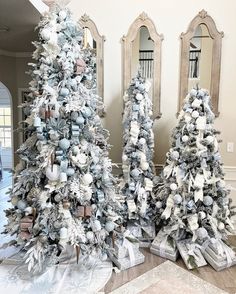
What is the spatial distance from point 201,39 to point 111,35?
3.41 ft

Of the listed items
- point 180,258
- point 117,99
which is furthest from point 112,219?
point 117,99

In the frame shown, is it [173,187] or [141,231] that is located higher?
[173,187]

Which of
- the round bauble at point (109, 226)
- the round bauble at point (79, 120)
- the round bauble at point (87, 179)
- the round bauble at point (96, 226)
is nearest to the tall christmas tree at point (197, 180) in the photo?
the round bauble at point (109, 226)

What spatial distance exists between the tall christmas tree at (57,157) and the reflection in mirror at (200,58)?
1.48m

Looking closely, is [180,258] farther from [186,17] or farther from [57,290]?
[186,17]

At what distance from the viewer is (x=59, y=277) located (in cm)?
246

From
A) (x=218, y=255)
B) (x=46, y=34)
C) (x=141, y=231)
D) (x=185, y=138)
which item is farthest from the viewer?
(x=141, y=231)

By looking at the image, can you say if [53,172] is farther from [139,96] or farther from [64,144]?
[139,96]

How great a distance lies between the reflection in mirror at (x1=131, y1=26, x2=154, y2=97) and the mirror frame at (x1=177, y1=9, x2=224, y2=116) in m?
0.36

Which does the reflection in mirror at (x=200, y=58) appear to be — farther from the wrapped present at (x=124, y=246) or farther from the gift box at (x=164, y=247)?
the wrapped present at (x=124, y=246)

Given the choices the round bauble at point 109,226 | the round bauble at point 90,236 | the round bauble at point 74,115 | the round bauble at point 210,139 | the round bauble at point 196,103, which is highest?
the round bauble at point 196,103

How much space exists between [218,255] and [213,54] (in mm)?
2164

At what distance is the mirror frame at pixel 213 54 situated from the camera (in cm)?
320

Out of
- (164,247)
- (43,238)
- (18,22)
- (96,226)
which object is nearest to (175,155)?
(164,247)
